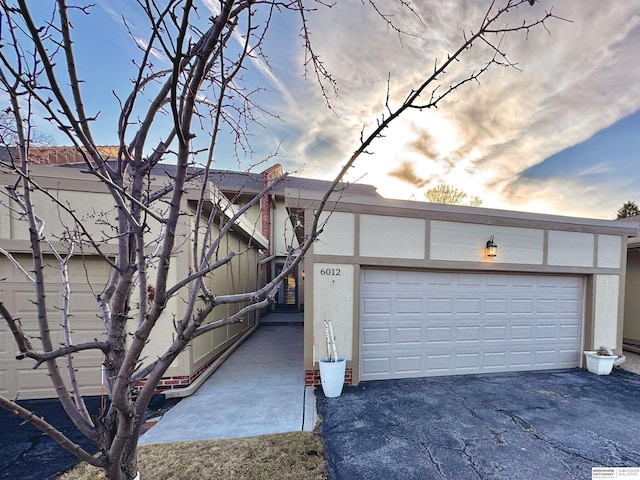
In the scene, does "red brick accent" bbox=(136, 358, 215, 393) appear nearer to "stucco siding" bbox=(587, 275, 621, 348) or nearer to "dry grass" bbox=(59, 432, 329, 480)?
"dry grass" bbox=(59, 432, 329, 480)

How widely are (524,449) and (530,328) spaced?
136 inches

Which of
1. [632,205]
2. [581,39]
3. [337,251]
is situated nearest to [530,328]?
[337,251]

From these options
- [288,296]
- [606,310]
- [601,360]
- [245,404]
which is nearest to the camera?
[245,404]

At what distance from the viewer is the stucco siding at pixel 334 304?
4.79 metres

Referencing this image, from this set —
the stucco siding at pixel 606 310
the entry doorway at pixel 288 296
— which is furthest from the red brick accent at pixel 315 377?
the entry doorway at pixel 288 296

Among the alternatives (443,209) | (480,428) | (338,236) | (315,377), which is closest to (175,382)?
(315,377)

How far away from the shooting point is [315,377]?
4.79 meters

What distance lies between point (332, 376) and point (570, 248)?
5877 millimetres

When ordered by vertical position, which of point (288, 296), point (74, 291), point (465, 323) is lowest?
point (288, 296)

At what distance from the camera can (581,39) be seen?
3.09 meters

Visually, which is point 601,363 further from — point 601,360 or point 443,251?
point 443,251

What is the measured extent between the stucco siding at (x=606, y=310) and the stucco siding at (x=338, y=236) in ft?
19.1

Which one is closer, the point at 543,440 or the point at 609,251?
the point at 543,440

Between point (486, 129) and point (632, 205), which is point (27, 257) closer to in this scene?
point (486, 129)
